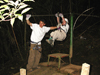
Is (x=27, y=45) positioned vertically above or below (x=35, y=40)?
below

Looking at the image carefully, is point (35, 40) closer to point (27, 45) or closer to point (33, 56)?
point (33, 56)

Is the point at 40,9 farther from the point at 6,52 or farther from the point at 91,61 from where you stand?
the point at 91,61

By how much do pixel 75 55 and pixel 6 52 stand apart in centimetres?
425

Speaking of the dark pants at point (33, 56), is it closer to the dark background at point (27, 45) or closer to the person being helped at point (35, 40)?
the person being helped at point (35, 40)

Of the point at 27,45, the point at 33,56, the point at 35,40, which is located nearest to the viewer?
the point at 35,40

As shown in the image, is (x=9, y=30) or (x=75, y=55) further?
(x=75, y=55)

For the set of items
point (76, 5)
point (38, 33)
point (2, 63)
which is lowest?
point (2, 63)

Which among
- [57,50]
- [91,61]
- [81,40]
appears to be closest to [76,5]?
[81,40]

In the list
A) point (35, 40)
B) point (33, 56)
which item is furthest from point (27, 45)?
point (35, 40)

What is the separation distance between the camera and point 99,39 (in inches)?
299

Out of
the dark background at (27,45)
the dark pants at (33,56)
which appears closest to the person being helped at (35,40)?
the dark pants at (33,56)

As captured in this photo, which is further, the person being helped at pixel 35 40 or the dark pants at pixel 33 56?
the dark pants at pixel 33 56

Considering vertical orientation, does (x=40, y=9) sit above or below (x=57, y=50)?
above

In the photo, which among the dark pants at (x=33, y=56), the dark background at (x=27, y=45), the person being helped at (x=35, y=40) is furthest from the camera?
the dark background at (x=27, y=45)
